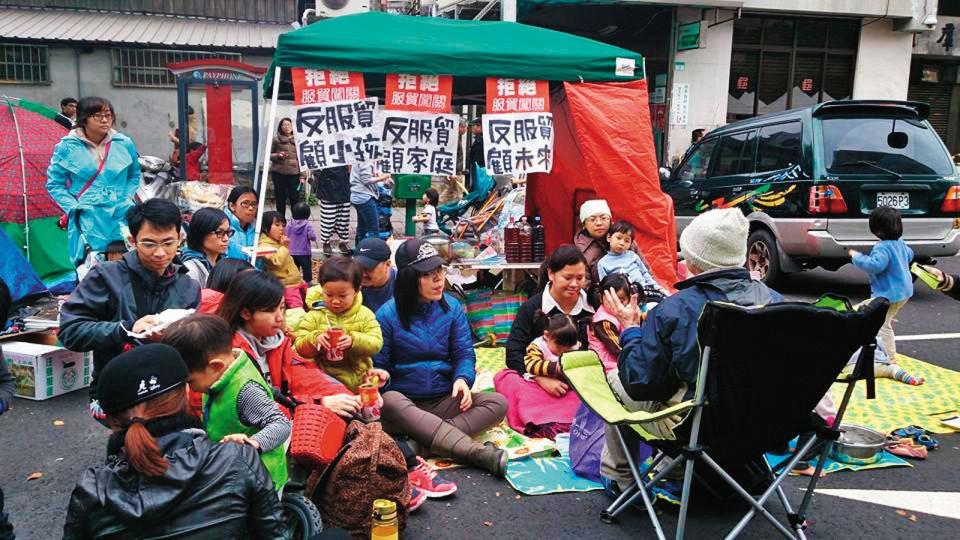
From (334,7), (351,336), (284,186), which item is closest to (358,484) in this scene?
(351,336)

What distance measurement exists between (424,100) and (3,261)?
343 centimetres

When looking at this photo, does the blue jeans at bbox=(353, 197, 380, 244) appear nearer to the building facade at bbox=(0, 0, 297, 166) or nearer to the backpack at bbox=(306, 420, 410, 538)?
the backpack at bbox=(306, 420, 410, 538)

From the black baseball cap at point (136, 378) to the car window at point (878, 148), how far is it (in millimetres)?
6899

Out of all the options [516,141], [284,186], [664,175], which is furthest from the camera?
[284,186]

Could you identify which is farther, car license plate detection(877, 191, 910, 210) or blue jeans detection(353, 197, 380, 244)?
blue jeans detection(353, 197, 380, 244)

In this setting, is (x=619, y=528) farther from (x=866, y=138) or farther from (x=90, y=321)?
(x=866, y=138)

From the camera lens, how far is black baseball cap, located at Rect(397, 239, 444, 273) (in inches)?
162

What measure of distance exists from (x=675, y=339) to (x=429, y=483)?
151 centimetres

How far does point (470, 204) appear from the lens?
35.0ft

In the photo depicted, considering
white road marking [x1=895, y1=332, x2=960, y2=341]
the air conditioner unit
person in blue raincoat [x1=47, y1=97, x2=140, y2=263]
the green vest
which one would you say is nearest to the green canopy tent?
person in blue raincoat [x1=47, y1=97, x2=140, y2=263]

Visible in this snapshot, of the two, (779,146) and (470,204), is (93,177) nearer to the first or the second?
(470,204)

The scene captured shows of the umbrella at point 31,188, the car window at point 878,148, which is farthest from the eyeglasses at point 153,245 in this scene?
the car window at point 878,148

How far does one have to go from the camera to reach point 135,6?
57.1 ft

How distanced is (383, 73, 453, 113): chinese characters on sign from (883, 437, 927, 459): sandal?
411 cm
